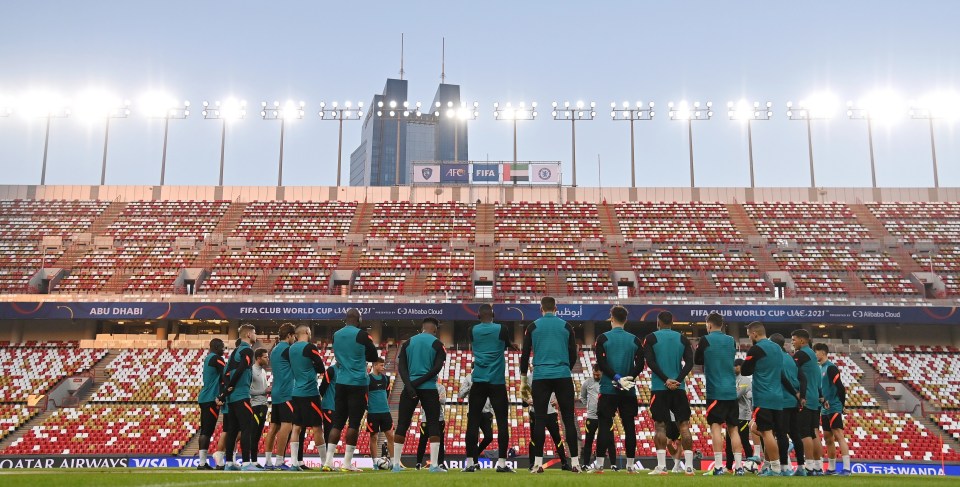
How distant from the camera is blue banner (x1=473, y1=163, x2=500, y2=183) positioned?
5675 centimetres

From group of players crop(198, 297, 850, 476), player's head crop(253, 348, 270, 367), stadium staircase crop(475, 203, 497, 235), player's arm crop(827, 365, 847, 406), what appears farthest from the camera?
stadium staircase crop(475, 203, 497, 235)

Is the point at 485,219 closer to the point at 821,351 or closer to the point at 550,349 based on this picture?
the point at 821,351

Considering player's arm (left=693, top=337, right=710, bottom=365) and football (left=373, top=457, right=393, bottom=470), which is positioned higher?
player's arm (left=693, top=337, right=710, bottom=365)

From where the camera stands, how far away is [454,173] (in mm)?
56812

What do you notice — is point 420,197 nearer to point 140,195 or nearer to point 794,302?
point 140,195

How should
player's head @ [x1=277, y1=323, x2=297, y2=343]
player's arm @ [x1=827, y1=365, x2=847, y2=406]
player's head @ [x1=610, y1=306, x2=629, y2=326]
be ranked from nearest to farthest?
1. player's head @ [x1=610, y1=306, x2=629, y2=326]
2. player's head @ [x1=277, y1=323, x2=297, y2=343]
3. player's arm @ [x1=827, y1=365, x2=847, y2=406]

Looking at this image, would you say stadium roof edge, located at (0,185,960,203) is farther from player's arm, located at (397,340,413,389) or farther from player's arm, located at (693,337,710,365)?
player's arm, located at (693,337,710,365)

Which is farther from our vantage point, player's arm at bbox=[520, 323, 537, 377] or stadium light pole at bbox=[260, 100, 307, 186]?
stadium light pole at bbox=[260, 100, 307, 186]

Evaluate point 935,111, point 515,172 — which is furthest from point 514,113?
point 935,111

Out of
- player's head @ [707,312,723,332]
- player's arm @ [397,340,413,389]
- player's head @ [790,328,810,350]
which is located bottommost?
player's arm @ [397,340,413,389]

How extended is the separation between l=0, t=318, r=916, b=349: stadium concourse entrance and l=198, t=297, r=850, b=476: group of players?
93.4 feet

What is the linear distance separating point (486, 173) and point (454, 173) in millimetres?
2328

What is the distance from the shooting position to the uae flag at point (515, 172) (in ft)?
186

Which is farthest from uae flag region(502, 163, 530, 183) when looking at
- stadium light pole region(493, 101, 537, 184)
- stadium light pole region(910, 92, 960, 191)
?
stadium light pole region(910, 92, 960, 191)
